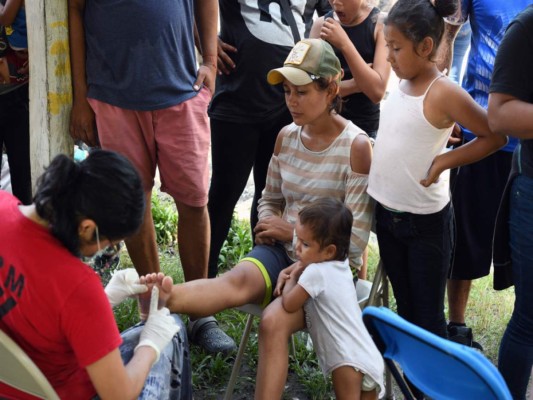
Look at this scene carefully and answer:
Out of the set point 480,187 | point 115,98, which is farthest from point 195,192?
point 480,187

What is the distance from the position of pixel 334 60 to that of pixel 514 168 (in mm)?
822

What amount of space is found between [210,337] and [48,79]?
1332 millimetres

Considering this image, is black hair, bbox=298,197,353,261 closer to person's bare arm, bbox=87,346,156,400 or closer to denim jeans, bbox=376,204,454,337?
denim jeans, bbox=376,204,454,337

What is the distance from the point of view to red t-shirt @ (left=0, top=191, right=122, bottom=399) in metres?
1.64

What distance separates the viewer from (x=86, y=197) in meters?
1.67

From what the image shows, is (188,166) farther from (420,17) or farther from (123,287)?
(420,17)

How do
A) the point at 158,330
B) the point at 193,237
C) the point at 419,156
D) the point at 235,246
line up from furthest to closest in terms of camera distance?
the point at 235,246 < the point at 193,237 < the point at 419,156 < the point at 158,330

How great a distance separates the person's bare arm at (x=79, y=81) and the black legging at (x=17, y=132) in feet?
2.03

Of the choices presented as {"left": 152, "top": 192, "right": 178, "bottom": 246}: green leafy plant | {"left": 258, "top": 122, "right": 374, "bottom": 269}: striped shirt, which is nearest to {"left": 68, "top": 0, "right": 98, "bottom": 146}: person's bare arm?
{"left": 258, "top": 122, "right": 374, "bottom": 269}: striped shirt

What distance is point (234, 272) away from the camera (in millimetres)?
2578

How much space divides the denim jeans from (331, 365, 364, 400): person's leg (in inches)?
18.0

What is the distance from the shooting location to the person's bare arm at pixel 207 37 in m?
3.08

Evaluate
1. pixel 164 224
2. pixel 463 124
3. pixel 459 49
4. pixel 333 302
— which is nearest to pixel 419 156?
pixel 463 124

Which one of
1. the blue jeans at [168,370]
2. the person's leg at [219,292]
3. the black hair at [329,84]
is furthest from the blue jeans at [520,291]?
the blue jeans at [168,370]
